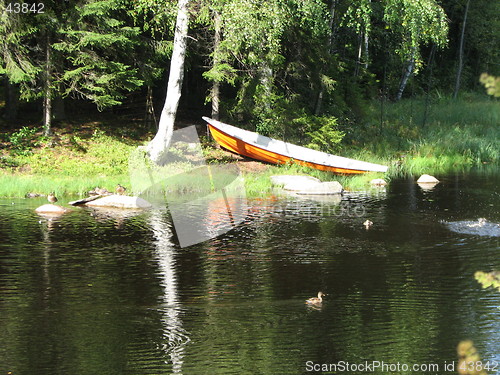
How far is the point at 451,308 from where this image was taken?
8.75 meters

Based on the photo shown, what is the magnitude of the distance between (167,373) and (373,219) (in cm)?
901

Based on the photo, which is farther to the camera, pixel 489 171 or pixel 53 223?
pixel 489 171

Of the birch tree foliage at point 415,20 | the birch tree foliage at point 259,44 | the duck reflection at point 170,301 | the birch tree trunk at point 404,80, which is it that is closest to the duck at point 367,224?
the duck reflection at point 170,301

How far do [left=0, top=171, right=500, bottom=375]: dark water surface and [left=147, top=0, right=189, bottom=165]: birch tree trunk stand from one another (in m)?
5.36

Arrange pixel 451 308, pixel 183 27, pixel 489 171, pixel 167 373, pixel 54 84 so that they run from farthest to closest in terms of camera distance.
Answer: pixel 489 171
pixel 54 84
pixel 183 27
pixel 451 308
pixel 167 373

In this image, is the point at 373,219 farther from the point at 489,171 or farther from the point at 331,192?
the point at 489,171

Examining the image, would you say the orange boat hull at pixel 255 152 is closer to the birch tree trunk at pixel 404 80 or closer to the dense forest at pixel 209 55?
the dense forest at pixel 209 55

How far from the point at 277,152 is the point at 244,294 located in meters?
12.9

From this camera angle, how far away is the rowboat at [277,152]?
21.9 meters

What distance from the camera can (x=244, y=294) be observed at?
9344mm

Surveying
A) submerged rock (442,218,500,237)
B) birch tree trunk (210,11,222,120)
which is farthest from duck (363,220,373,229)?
birch tree trunk (210,11,222,120)

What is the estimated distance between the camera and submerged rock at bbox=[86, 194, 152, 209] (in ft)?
53.4

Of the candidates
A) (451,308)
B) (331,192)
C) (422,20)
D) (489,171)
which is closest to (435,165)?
(489,171)

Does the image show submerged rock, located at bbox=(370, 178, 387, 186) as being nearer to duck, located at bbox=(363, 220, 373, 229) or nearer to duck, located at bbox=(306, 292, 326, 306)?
duck, located at bbox=(363, 220, 373, 229)
